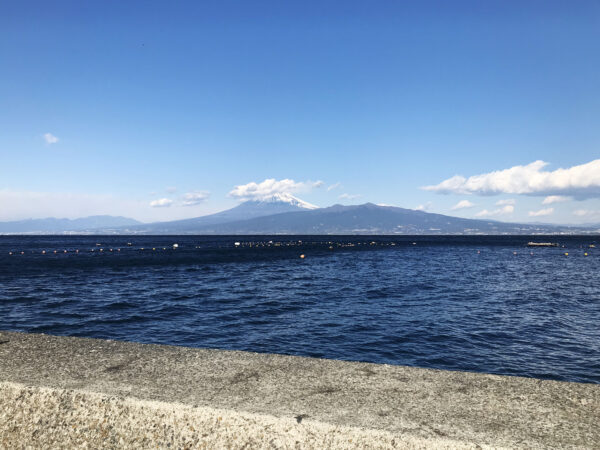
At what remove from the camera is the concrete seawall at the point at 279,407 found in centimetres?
243

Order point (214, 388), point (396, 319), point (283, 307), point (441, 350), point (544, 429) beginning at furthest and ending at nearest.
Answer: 1. point (283, 307)
2. point (396, 319)
3. point (441, 350)
4. point (214, 388)
5. point (544, 429)

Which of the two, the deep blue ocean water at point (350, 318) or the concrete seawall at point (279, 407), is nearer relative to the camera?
the concrete seawall at point (279, 407)

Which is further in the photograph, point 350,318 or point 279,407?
point 350,318

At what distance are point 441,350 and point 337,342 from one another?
12.5 ft

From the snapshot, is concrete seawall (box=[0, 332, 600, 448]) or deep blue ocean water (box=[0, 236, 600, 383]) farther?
deep blue ocean water (box=[0, 236, 600, 383])

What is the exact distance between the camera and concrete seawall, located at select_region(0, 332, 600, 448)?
2.43 m

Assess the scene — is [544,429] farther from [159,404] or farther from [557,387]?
[159,404]

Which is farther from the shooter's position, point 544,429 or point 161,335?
point 161,335

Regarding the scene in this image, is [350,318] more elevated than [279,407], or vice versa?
[279,407]

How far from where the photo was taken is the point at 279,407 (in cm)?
266

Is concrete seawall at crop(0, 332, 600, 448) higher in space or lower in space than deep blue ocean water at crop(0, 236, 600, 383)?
higher

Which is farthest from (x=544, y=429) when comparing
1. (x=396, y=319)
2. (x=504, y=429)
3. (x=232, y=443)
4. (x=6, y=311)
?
(x=6, y=311)

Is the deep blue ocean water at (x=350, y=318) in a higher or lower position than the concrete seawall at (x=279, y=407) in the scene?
lower

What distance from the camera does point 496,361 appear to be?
1302 cm
